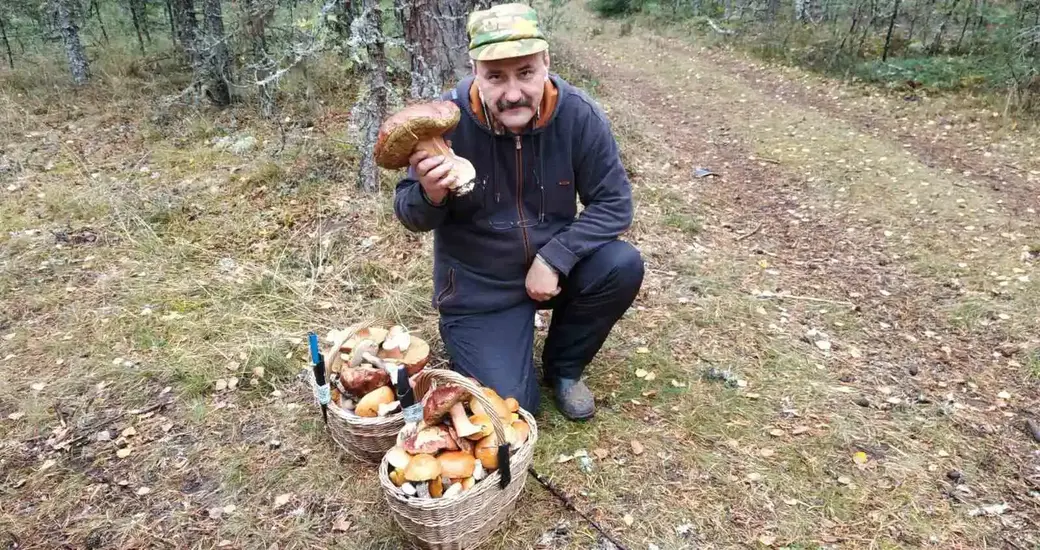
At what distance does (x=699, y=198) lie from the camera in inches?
257

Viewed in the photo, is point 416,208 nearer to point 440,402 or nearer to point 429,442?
point 440,402

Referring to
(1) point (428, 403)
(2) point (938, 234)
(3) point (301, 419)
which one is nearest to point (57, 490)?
(3) point (301, 419)

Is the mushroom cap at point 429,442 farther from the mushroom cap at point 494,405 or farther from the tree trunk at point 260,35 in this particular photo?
the tree trunk at point 260,35

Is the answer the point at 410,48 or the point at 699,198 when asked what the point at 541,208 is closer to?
the point at 410,48

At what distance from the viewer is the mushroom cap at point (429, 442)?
2422 mm

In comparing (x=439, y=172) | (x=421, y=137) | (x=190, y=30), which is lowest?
(x=190, y=30)

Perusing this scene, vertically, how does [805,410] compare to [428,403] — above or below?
below

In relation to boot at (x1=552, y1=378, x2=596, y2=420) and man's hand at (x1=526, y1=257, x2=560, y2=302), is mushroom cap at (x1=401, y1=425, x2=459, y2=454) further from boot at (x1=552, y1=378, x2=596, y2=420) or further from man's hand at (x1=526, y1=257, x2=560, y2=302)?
boot at (x1=552, y1=378, x2=596, y2=420)

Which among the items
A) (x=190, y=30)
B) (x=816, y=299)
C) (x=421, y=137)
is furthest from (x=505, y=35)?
(x=190, y=30)

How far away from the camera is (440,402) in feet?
8.12

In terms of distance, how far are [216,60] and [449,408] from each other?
7.08 meters

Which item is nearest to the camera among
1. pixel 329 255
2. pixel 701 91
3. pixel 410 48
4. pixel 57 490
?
pixel 57 490

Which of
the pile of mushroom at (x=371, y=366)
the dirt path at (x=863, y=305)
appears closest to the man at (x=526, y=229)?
the pile of mushroom at (x=371, y=366)

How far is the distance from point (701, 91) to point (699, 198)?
614 centimetres
